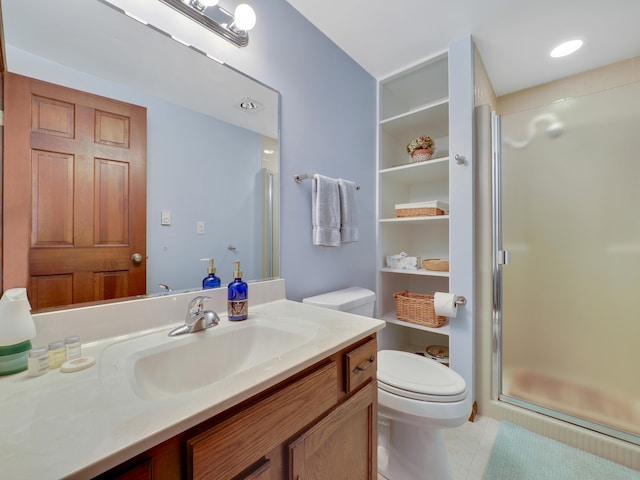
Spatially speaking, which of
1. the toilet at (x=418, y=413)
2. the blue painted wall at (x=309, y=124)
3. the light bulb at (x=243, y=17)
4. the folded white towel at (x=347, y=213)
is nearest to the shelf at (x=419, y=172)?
the blue painted wall at (x=309, y=124)

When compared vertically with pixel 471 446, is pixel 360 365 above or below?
above

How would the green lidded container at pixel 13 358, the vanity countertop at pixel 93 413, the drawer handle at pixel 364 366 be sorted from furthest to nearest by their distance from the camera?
the drawer handle at pixel 364 366, the green lidded container at pixel 13 358, the vanity countertop at pixel 93 413

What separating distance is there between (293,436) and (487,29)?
2.10 metres

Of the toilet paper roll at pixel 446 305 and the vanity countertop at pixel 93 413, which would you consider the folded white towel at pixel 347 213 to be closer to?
the toilet paper roll at pixel 446 305

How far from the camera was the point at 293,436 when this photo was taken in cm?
60

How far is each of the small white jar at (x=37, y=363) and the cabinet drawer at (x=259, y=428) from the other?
395 mm

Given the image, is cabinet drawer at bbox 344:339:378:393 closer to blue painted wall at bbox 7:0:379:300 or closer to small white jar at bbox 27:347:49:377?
blue painted wall at bbox 7:0:379:300

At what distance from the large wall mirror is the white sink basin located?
0.73 ft

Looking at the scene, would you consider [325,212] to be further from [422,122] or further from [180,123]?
[422,122]

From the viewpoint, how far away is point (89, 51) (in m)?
0.78

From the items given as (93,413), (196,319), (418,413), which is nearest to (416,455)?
(418,413)

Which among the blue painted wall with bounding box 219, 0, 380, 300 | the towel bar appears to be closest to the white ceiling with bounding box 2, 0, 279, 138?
the blue painted wall with bounding box 219, 0, 380, 300

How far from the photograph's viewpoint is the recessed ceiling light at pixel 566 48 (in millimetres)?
1603

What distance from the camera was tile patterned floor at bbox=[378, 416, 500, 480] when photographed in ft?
4.05
